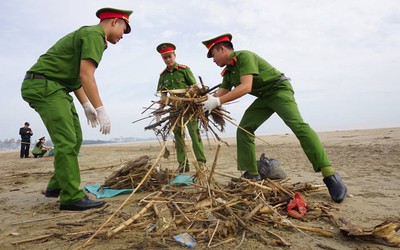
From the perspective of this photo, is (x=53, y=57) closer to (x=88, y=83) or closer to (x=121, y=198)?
(x=88, y=83)

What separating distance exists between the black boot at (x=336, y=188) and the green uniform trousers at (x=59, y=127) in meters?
2.45

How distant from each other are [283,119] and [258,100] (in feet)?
1.60

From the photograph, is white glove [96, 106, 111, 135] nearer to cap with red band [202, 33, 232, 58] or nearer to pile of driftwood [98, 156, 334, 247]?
pile of driftwood [98, 156, 334, 247]

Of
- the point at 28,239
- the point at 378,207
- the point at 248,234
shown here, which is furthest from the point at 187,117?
the point at 378,207

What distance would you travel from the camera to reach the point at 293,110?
3232mm

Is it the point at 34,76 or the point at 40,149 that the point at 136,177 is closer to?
the point at 34,76

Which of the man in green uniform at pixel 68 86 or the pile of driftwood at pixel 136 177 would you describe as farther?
the pile of driftwood at pixel 136 177

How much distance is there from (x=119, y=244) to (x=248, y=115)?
2434 mm

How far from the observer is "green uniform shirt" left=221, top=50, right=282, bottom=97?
317cm

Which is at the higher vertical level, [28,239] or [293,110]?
[293,110]

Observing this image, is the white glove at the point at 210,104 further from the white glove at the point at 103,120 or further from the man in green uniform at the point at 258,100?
the white glove at the point at 103,120

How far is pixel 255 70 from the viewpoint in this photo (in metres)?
3.13

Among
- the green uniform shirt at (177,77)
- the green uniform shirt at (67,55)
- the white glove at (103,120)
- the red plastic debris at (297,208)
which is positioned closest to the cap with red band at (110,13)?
the green uniform shirt at (67,55)

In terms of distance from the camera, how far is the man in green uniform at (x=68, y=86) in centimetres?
264
